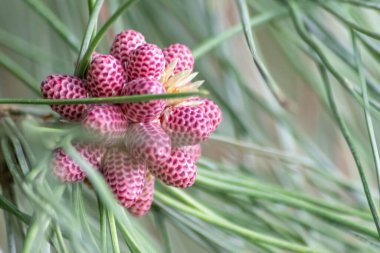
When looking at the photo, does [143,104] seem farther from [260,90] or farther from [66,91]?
[260,90]

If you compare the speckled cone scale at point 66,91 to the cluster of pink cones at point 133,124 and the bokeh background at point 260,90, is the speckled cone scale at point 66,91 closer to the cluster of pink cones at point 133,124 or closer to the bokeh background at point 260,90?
the cluster of pink cones at point 133,124

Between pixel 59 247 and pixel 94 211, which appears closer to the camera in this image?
pixel 59 247

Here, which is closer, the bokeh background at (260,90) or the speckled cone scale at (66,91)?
the speckled cone scale at (66,91)

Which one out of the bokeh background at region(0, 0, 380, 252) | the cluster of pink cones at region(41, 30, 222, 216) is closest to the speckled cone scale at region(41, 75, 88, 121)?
the cluster of pink cones at region(41, 30, 222, 216)

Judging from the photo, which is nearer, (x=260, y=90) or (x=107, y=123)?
(x=107, y=123)

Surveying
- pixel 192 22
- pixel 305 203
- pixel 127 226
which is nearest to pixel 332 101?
pixel 305 203

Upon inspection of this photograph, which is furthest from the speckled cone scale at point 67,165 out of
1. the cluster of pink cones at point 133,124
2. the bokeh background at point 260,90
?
the bokeh background at point 260,90

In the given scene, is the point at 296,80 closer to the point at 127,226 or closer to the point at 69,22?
the point at 69,22

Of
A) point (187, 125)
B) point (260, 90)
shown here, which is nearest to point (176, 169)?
point (187, 125)

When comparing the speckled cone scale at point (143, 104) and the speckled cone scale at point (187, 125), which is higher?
the speckled cone scale at point (143, 104)
